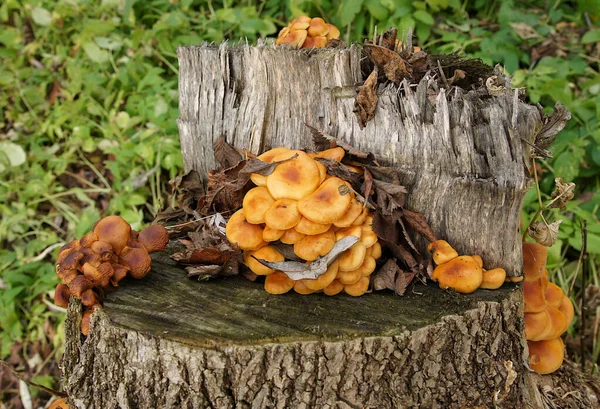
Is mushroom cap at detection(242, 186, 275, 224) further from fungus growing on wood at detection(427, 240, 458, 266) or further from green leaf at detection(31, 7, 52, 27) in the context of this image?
green leaf at detection(31, 7, 52, 27)

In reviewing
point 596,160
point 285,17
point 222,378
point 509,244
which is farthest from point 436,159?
point 285,17

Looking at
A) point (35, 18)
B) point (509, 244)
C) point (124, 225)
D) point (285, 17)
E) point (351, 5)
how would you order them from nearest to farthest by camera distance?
1. point (124, 225)
2. point (509, 244)
3. point (351, 5)
4. point (285, 17)
5. point (35, 18)

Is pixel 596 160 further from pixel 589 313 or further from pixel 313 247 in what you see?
pixel 313 247

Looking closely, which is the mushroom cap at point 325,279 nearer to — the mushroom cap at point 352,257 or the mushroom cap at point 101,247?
the mushroom cap at point 352,257

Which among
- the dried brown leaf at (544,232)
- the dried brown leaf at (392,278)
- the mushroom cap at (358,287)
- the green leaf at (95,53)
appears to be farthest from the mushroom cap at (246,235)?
the green leaf at (95,53)

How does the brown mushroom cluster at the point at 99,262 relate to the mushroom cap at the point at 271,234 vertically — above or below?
below

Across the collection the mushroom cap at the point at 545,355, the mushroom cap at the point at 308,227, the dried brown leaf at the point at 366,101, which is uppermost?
the dried brown leaf at the point at 366,101

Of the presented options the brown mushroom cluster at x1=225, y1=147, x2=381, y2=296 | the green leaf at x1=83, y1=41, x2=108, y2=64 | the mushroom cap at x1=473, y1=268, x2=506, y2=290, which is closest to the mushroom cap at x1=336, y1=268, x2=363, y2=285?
the brown mushroom cluster at x1=225, y1=147, x2=381, y2=296
